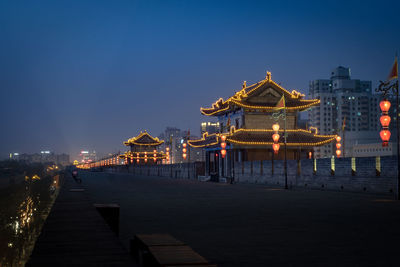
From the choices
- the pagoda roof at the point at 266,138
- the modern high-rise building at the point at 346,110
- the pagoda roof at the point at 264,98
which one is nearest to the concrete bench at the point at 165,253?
the pagoda roof at the point at 266,138

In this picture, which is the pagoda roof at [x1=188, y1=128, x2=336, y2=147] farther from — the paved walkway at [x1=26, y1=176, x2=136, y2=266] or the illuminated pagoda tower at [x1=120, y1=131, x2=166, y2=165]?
the illuminated pagoda tower at [x1=120, y1=131, x2=166, y2=165]

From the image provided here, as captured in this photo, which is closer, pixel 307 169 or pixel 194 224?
pixel 194 224

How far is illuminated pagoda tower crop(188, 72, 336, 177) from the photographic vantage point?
5594 centimetres

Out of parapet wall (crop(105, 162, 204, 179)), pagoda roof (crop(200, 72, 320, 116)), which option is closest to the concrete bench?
pagoda roof (crop(200, 72, 320, 116))

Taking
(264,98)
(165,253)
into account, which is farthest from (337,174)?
(165,253)

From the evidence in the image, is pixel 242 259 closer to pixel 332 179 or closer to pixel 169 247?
pixel 169 247

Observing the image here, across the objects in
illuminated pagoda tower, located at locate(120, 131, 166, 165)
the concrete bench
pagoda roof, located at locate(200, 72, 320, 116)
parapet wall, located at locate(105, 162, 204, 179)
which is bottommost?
parapet wall, located at locate(105, 162, 204, 179)

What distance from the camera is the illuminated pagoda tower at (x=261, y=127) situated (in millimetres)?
55938

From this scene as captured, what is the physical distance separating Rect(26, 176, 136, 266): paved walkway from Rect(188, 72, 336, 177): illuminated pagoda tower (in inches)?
1807

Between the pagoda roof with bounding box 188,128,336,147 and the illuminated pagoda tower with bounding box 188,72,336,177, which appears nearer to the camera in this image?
the pagoda roof with bounding box 188,128,336,147

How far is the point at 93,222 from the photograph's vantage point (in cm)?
909

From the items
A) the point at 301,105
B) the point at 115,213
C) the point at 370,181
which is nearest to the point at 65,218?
the point at 115,213

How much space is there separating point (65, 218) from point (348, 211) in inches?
451

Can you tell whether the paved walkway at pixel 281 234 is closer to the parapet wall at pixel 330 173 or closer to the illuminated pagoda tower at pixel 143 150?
the parapet wall at pixel 330 173
